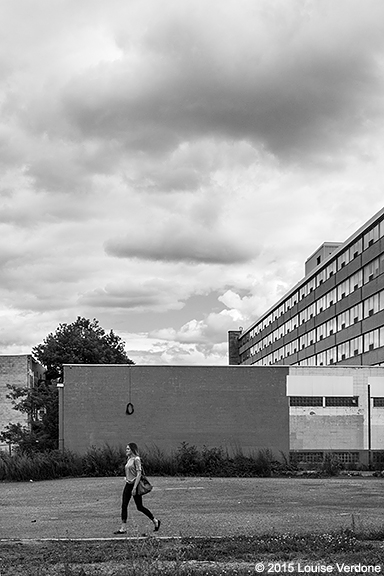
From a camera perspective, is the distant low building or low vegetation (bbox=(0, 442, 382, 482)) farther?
the distant low building

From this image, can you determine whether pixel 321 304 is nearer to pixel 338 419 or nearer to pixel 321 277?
pixel 321 277

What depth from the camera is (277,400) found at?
112 ft

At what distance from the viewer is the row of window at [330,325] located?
55.5 metres

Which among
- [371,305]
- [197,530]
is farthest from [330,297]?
[197,530]

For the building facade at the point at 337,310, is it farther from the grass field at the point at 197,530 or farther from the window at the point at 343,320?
the grass field at the point at 197,530

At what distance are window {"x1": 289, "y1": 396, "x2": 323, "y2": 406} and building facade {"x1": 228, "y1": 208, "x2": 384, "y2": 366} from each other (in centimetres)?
1958

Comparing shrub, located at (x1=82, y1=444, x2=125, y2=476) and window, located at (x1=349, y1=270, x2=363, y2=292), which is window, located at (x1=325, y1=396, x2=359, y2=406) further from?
window, located at (x1=349, y1=270, x2=363, y2=292)

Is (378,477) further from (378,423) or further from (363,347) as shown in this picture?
(363,347)

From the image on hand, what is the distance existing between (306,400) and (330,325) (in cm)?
3490

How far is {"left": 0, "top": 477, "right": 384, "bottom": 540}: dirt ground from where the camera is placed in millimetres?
13023

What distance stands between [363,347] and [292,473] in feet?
102

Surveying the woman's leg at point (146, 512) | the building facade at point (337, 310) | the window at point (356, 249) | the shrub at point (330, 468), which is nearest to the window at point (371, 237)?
the building facade at point (337, 310)

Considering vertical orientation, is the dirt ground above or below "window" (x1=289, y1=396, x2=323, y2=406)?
below

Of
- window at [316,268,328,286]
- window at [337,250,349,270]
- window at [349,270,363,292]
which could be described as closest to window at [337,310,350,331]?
window at [349,270,363,292]
